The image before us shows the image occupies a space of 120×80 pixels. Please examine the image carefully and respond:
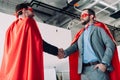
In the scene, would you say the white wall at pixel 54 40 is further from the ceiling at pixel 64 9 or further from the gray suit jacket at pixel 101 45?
the gray suit jacket at pixel 101 45

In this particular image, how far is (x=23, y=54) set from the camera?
2.04 metres

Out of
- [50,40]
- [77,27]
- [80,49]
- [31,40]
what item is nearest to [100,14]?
[77,27]

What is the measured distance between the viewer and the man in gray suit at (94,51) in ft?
7.35

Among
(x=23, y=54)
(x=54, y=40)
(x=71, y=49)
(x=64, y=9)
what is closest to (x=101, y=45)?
(x=71, y=49)

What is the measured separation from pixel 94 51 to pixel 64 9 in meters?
2.21

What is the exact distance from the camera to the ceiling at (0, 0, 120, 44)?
13.4 feet

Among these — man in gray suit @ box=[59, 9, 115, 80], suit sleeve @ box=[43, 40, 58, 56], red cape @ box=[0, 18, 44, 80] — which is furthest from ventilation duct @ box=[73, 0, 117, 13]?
red cape @ box=[0, 18, 44, 80]

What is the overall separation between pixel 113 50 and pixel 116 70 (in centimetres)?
23

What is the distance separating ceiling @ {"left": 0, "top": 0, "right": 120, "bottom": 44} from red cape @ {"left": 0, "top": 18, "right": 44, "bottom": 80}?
6.41 ft

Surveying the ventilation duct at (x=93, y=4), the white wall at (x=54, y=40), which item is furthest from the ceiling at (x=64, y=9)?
the white wall at (x=54, y=40)

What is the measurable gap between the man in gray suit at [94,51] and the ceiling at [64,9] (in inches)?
65.5

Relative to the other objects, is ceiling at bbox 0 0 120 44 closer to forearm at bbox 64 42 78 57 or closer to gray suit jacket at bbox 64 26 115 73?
forearm at bbox 64 42 78 57

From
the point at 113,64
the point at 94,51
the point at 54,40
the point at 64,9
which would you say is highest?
the point at 64,9

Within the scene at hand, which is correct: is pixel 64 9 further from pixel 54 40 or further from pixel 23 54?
pixel 23 54
